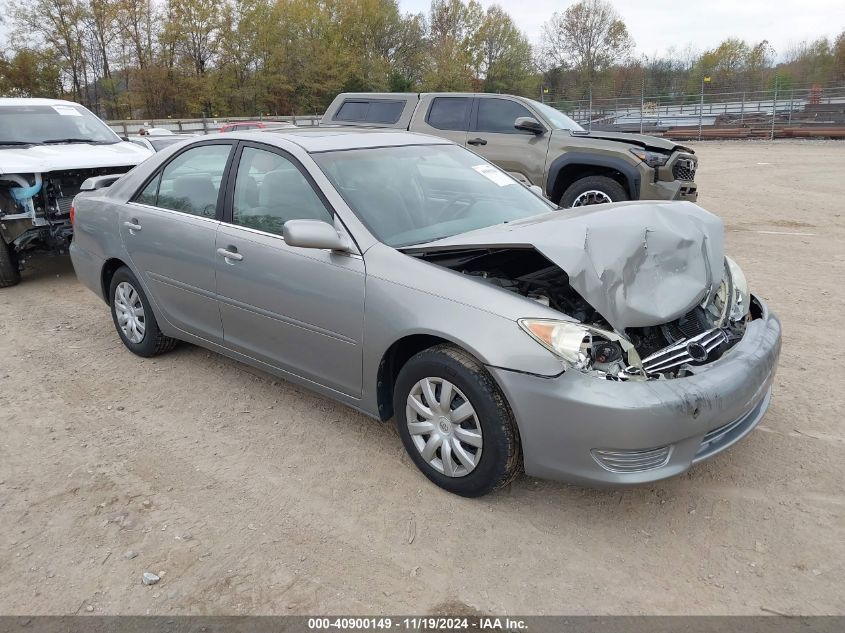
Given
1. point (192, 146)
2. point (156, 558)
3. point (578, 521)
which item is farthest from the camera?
point (192, 146)

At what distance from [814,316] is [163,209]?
5053mm

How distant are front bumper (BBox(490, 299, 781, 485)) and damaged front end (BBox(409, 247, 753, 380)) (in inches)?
4.1

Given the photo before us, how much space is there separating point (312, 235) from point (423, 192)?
2.93 feet

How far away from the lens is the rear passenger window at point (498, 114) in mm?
9219

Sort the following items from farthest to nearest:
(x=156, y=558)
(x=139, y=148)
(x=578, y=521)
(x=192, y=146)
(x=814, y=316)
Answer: (x=139, y=148) < (x=814, y=316) < (x=192, y=146) < (x=578, y=521) < (x=156, y=558)

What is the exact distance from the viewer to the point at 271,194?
13.1 feet

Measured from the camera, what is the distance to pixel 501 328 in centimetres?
294

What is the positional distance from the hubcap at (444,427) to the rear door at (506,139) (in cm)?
601

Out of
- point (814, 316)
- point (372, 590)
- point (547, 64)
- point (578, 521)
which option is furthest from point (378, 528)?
point (547, 64)

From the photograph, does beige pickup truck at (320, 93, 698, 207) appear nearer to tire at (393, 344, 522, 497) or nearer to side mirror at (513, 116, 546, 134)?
side mirror at (513, 116, 546, 134)

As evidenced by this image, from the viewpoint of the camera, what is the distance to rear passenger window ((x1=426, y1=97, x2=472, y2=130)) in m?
9.58

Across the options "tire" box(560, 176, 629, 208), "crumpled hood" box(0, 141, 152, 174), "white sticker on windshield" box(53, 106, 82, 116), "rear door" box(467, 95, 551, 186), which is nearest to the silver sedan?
"crumpled hood" box(0, 141, 152, 174)

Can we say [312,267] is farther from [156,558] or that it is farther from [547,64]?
[547,64]

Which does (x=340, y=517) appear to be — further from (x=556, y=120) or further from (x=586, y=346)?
(x=556, y=120)
